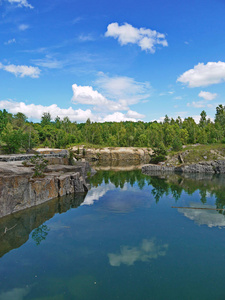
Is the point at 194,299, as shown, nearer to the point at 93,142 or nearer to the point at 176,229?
the point at 176,229

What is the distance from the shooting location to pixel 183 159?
219 ft

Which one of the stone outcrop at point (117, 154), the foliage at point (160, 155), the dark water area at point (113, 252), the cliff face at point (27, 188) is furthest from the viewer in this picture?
the stone outcrop at point (117, 154)

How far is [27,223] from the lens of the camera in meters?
21.3

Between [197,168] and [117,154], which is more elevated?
[117,154]

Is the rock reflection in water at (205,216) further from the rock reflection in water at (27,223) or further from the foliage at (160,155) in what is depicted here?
the foliage at (160,155)

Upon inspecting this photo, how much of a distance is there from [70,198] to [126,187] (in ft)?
40.2

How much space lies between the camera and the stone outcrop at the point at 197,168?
5966 centimetres

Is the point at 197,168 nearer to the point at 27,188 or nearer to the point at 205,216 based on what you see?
the point at 205,216

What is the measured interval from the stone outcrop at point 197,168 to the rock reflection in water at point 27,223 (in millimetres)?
36032

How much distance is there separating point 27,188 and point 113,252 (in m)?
13.9

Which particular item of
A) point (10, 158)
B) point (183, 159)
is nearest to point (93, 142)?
point (183, 159)

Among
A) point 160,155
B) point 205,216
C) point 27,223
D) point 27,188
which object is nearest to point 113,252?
point 27,223

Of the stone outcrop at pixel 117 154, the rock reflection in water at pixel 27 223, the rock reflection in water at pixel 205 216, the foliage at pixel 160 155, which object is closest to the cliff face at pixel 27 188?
the rock reflection in water at pixel 27 223

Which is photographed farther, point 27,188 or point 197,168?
point 197,168
